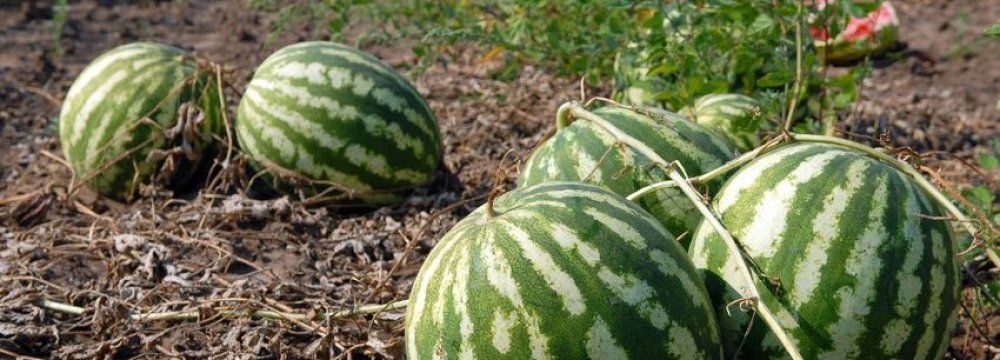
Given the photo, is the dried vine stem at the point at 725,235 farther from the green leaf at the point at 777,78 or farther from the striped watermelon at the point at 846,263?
the green leaf at the point at 777,78

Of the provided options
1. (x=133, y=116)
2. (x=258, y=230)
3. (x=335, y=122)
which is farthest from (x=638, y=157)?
(x=133, y=116)

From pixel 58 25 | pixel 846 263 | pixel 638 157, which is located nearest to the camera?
pixel 846 263

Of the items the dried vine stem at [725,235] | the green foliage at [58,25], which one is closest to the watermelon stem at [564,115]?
the dried vine stem at [725,235]

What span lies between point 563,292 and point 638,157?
3.03ft

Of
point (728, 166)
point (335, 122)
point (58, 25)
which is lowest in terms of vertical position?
point (58, 25)

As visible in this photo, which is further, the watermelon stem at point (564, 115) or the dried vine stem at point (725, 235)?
the watermelon stem at point (564, 115)

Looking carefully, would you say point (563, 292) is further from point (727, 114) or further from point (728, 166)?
point (727, 114)

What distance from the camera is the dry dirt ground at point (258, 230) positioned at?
3174 mm

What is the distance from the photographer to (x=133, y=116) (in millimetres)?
4336

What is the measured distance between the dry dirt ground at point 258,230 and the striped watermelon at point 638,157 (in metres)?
0.19

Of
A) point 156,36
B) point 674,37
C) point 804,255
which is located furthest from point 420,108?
point 156,36

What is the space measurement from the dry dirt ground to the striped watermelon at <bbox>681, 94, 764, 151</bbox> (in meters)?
0.73

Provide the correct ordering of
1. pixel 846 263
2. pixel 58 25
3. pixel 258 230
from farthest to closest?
pixel 58 25 < pixel 258 230 < pixel 846 263

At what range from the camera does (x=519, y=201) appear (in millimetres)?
2365
